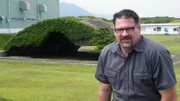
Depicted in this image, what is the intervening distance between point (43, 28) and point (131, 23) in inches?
576

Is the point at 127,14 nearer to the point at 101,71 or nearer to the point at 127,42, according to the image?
the point at 127,42

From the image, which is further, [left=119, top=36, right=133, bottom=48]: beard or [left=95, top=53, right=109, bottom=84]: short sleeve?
[left=95, top=53, right=109, bottom=84]: short sleeve

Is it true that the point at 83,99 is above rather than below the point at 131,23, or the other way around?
below

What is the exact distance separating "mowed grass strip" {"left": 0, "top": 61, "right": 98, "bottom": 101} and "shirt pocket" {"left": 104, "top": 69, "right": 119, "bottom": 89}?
4.49 meters

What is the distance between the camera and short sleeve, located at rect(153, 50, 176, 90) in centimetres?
275

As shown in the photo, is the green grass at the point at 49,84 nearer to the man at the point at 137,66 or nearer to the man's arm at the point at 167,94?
the man at the point at 137,66

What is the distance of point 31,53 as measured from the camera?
1972cm

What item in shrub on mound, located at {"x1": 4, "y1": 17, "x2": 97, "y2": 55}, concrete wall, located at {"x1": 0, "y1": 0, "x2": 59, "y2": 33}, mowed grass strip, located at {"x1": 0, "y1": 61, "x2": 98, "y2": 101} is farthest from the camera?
concrete wall, located at {"x1": 0, "y1": 0, "x2": 59, "y2": 33}

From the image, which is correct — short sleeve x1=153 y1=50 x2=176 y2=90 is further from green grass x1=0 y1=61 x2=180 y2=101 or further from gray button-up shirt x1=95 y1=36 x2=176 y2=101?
green grass x1=0 y1=61 x2=180 y2=101

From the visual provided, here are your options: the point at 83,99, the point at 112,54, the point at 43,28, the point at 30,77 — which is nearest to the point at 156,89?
the point at 112,54

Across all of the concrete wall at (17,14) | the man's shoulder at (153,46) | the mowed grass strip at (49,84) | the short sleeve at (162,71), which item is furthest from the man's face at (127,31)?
the concrete wall at (17,14)

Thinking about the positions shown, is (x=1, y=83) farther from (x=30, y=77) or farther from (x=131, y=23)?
(x=131, y=23)

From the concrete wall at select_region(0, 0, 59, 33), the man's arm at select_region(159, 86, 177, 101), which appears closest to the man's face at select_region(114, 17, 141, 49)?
the man's arm at select_region(159, 86, 177, 101)

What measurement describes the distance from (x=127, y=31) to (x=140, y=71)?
359 mm
